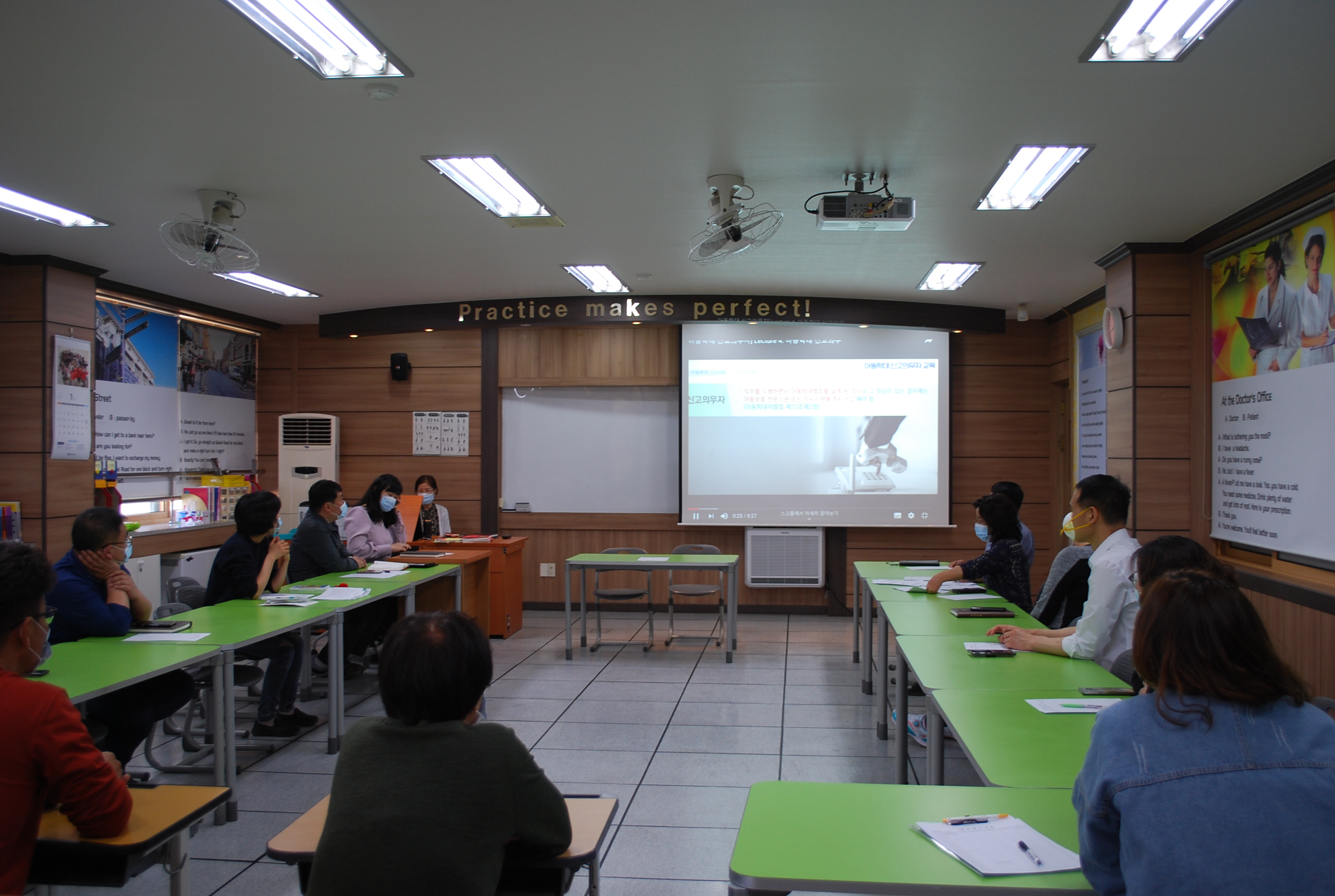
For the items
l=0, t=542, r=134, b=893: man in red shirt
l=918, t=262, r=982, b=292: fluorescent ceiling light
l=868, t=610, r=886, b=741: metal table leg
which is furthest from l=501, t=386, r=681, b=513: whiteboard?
l=0, t=542, r=134, b=893: man in red shirt

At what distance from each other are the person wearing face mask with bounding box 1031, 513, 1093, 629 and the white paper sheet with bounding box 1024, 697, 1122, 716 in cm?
128

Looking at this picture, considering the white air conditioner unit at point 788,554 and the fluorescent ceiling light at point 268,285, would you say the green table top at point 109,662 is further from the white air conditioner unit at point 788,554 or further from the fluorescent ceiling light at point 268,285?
the white air conditioner unit at point 788,554

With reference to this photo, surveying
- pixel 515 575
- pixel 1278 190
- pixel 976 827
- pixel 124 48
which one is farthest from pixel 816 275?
pixel 976 827

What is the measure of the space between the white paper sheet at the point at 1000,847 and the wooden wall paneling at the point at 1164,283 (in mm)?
4667

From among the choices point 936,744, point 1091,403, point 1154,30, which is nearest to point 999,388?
point 1091,403

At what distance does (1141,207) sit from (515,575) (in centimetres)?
526

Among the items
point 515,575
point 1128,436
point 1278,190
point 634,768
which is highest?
point 1278,190

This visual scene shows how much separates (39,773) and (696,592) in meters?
5.23

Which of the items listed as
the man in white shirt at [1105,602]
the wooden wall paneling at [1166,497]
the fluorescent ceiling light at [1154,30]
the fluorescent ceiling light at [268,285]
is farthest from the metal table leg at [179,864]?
the wooden wall paneling at [1166,497]

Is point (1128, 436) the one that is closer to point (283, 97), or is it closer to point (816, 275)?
point (816, 275)

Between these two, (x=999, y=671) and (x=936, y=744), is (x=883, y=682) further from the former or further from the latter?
(x=936, y=744)

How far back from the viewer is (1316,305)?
410cm

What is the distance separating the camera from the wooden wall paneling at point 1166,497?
5.25 meters

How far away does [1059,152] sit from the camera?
381 centimetres
